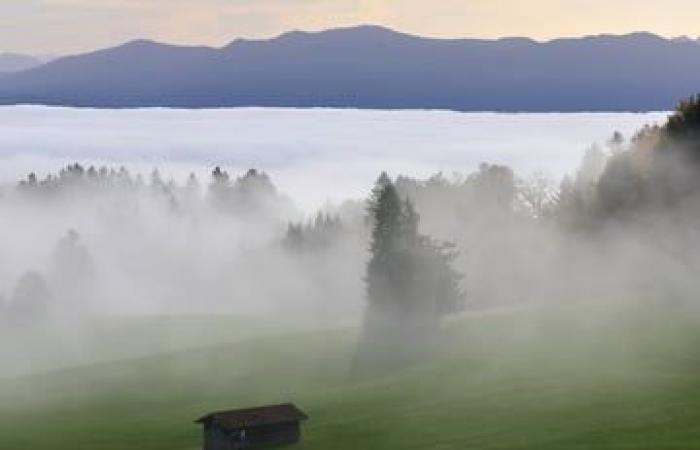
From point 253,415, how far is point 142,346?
5940 cm

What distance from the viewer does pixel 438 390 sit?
309ft

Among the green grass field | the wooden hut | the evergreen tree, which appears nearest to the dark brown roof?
the wooden hut

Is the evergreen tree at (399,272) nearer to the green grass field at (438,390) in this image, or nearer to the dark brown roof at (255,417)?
the green grass field at (438,390)

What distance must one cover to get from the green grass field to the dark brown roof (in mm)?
1963

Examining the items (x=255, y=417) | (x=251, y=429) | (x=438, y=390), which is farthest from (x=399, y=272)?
(x=251, y=429)

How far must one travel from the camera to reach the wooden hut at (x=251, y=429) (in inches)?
3255

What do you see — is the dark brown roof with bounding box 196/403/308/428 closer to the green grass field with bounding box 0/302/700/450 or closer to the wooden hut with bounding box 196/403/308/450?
the wooden hut with bounding box 196/403/308/450

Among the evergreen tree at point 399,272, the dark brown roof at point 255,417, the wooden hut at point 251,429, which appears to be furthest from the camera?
the evergreen tree at point 399,272

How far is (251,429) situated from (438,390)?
16656 millimetres

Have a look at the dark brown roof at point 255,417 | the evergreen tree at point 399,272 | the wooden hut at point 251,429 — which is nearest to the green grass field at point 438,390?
the wooden hut at point 251,429

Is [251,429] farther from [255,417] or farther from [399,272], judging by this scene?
[399,272]

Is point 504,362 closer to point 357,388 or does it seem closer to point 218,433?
point 357,388

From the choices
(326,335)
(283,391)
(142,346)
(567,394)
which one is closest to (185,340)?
(142,346)

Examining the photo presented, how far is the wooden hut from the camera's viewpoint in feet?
271
